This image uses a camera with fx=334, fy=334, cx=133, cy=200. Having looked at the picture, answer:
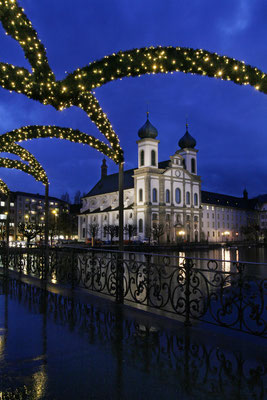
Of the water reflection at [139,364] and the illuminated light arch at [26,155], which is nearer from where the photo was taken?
the water reflection at [139,364]

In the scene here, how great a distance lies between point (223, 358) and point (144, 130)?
2362 inches

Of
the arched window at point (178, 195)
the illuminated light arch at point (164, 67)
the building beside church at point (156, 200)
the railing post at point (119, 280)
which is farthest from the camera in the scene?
the arched window at point (178, 195)

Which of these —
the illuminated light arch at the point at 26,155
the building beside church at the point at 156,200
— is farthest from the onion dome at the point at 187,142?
the illuminated light arch at the point at 26,155

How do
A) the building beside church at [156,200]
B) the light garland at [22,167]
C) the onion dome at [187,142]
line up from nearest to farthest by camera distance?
the light garland at [22,167] < the building beside church at [156,200] < the onion dome at [187,142]

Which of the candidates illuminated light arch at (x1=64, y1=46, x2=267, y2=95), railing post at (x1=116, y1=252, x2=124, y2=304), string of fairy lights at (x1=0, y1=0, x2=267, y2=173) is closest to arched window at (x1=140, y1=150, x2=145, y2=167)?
railing post at (x1=116, y1=252, x2=124, y2=304)

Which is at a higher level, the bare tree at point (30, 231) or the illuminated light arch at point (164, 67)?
the illuminated light arch at point (164, 67)

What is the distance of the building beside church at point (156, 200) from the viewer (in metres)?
60.4

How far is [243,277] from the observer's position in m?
4.77

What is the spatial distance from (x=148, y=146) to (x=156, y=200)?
10.0 meters

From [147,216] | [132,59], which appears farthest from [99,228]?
[132,59]

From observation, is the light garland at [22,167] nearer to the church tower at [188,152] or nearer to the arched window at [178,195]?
the arched window at [178,195]

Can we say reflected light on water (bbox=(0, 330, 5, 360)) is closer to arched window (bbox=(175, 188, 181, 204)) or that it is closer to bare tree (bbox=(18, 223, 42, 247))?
bare tree (bbox=(18, 223, 42, 247))

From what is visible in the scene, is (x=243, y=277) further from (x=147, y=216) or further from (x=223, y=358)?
(x=147, y=216)

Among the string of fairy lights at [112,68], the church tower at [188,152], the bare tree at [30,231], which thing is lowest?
the bare tree at [30,231]
